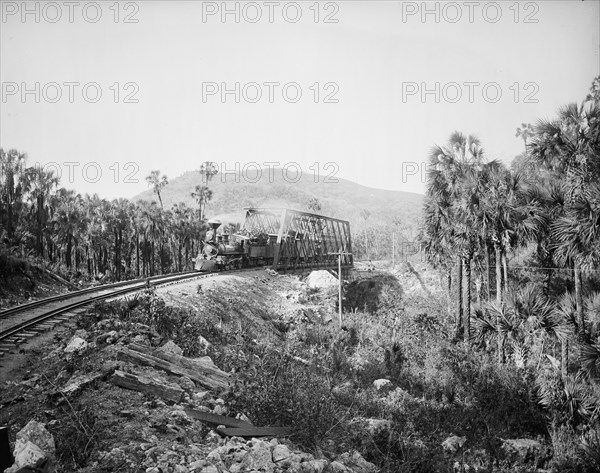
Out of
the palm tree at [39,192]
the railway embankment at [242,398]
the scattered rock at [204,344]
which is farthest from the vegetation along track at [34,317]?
the palm tree at [39,192]

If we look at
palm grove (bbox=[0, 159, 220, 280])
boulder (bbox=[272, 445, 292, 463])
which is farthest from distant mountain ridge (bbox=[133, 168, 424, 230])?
boulder (bbox=[272, 445, 292, 463])

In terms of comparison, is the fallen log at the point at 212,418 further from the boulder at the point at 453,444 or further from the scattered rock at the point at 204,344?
the boulder at the point at 453,444

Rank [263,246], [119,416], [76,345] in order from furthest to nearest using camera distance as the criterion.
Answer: [263,246] < [76,345] < [119,416]

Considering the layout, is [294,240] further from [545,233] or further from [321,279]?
[545,233]

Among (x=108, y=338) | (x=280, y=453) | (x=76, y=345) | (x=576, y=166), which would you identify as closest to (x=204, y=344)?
(x=108, y=338)

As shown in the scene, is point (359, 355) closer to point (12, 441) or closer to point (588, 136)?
point (588, 136)

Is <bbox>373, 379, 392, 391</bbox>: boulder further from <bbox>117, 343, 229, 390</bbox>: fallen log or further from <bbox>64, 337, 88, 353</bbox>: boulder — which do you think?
<bbox>64, 337, 88, 353</bbox>: boulder

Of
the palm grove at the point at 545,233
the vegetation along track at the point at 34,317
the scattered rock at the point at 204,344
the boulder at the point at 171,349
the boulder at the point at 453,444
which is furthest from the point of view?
the palm grove at the point at 545,233

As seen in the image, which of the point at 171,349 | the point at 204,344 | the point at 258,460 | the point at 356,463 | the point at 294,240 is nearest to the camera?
the point at 258,460
